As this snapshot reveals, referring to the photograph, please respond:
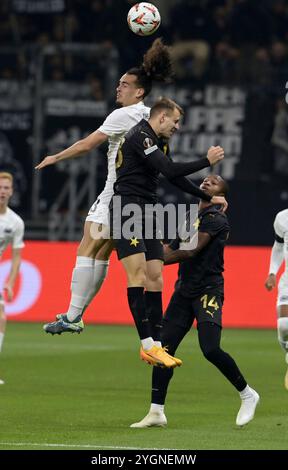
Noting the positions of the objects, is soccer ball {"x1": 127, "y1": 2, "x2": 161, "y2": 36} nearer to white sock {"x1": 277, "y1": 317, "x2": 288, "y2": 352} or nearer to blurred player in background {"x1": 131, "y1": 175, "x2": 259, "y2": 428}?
blurred player in background {"x1": 131, "y1": 175, "x2": 259, "y2": 428}

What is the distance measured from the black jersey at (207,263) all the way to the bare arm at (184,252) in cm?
7

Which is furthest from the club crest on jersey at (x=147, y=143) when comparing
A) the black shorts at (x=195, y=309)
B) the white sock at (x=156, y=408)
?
the white sock at (x=156, y=408)

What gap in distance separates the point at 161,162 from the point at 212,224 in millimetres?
1127

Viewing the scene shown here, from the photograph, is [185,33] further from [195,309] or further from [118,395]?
[195,309]

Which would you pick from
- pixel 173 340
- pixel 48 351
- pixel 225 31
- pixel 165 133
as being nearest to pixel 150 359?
pixel 173 340

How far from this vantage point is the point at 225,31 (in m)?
26.8

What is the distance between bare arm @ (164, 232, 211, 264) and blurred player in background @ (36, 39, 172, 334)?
1.98 ft

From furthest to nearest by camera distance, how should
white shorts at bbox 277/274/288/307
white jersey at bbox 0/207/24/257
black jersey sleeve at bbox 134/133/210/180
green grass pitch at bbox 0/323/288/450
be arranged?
white jersey at bbox 0/207/24/257, white shorts at bbox 277/274/288/307, black jersey sleeve at bbox 134/133/210/180, green grass pitch at bbox 0/323/288/450

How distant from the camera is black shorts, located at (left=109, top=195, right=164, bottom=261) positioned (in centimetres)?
1129

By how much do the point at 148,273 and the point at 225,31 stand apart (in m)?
16.1

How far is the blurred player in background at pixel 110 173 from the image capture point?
11656 millimetres

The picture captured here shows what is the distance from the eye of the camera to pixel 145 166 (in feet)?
37.4

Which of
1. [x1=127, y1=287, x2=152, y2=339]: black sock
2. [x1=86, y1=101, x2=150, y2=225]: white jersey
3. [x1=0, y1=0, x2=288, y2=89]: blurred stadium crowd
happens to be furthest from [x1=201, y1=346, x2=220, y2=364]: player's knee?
[x1=0, y1=0, x2=288, y2=89]: blurred stadium crowd

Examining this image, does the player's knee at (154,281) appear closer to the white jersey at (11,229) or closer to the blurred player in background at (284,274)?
the blurred player in background at (284,274)
